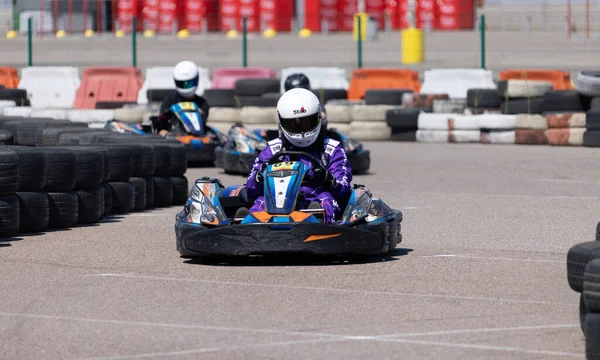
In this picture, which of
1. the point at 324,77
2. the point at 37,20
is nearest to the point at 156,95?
the point at 324,77

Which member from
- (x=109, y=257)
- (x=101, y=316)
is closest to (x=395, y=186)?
(x=109, y=257)

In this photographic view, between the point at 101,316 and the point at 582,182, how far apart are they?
7.98 meters

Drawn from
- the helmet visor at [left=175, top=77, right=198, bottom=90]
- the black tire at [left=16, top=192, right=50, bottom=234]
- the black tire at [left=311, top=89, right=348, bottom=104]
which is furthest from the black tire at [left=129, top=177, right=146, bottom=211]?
the black tire at [left=311, top=89, right=348, bottom=104]

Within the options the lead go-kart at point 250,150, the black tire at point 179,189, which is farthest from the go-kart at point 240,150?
the black tire at point 179,189

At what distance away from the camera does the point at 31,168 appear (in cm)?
942

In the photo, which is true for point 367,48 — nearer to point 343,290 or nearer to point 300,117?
point 300,117

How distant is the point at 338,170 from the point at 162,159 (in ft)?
10.2

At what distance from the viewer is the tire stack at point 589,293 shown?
506 centimetres

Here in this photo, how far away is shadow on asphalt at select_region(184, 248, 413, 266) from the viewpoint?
26.8 ft

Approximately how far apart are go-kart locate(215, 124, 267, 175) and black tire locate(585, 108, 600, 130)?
15.7 feet

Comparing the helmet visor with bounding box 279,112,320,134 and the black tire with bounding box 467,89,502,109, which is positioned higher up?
the helmet visor with bounding box 279,112,320,134

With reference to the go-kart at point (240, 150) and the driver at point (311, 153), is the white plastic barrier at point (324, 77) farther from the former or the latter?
the driver at point (311, 153)

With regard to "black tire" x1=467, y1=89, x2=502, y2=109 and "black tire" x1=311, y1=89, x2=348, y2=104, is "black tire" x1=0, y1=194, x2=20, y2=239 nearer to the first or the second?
"black tire" x1=467, y1=89, x2=502, y2=109

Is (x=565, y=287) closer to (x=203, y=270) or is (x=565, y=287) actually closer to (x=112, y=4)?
(x=203, y=270)
